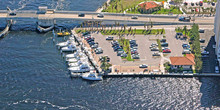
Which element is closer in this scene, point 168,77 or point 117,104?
point 117,104

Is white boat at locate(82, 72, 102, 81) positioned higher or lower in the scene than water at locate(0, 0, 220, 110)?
higher

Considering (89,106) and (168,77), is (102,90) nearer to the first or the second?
(89,106)

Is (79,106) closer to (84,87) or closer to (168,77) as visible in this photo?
(84,87)

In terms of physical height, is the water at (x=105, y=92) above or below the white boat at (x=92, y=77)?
below

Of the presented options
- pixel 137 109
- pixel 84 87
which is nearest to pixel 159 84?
pixel 137 109

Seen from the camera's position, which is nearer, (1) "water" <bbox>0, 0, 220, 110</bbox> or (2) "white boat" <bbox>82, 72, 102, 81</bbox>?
(1) "water" <bbox>0, 0, 220, 110</bbox>

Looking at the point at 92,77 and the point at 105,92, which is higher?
the point at 92,77

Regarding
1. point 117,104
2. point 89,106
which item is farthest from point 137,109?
point 89,106

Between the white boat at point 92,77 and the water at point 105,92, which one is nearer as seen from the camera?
the water at point 105,92

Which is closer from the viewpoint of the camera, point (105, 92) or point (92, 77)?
point (105, 92)
